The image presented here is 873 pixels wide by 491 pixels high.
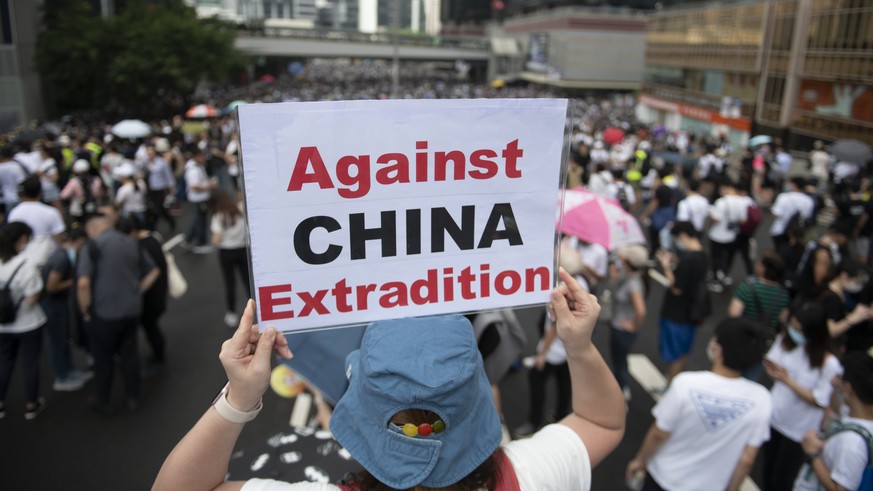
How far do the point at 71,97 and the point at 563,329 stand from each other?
34374mm

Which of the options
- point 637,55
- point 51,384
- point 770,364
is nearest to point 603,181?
point 770,364

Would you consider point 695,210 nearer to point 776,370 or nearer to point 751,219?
point 751,219

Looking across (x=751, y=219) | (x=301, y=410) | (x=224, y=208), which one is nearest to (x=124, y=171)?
(x=224, y=208)

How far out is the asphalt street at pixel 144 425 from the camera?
167 inches

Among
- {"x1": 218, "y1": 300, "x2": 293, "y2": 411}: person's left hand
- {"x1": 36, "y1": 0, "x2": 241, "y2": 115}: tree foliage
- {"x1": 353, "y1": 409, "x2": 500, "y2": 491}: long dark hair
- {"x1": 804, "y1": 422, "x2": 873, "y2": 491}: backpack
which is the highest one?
{"x1": 36, "y1": 0, "x2": 241, "y2": 115}: tree foliage

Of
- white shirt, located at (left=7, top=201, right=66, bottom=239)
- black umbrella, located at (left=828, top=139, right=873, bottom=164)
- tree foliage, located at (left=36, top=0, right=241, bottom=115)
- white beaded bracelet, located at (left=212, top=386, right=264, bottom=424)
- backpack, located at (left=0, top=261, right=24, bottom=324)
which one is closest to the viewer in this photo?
white beaded bracelet, located at (left=212, top=386, right=264, bottom=424)

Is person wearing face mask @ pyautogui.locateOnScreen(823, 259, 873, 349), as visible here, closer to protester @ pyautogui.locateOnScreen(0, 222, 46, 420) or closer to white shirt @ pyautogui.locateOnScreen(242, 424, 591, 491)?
white shirt @ pyautogui.locateOnScreen(242, 424, 591, 491)

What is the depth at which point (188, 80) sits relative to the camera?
104 ft

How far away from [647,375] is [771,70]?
102 ft

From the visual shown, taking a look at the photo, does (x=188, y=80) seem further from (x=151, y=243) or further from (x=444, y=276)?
(x=444, y=276)

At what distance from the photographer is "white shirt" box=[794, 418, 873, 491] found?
2535mm

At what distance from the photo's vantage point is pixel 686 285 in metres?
5.04

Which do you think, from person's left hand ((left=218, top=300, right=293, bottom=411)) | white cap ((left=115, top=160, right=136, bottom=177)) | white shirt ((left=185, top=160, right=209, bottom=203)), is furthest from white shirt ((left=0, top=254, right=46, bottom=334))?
white shirt ((left=185, top=160, right=209, bottom=203))

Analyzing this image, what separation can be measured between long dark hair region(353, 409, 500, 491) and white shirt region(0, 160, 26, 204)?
30.8ft
